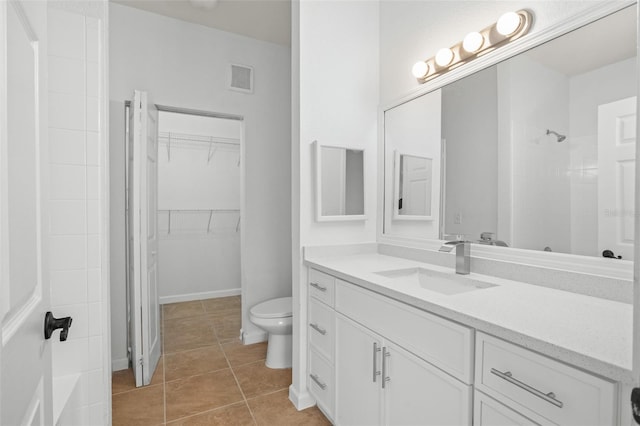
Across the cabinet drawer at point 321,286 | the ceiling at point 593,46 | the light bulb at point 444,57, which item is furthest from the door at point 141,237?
the ceiling at point 593,46

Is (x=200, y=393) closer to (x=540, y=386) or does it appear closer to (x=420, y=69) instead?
(x=540, y=386)

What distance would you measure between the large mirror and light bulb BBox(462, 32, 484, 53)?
0.13 meters

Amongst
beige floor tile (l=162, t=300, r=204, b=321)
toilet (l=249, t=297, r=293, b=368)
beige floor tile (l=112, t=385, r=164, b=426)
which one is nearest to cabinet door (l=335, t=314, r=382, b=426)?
toilet (l=249, t=297, r=293, b=368)

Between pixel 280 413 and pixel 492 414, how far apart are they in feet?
4.36

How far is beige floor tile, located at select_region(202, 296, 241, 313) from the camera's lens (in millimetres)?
3734

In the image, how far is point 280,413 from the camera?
1868mm

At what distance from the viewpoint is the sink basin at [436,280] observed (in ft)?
4.76

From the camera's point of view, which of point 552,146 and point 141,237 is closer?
point 552,146

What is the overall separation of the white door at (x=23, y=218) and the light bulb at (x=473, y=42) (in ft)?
5.31

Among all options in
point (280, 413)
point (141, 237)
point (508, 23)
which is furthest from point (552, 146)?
point (141, 237)

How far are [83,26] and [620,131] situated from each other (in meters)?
2.22

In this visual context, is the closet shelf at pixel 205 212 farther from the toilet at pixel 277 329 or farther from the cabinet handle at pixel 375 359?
the cabinet handle at pixel 375 359

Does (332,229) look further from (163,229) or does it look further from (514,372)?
(163,229)

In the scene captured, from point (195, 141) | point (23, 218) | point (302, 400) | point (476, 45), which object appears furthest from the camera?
point (195, 141)
